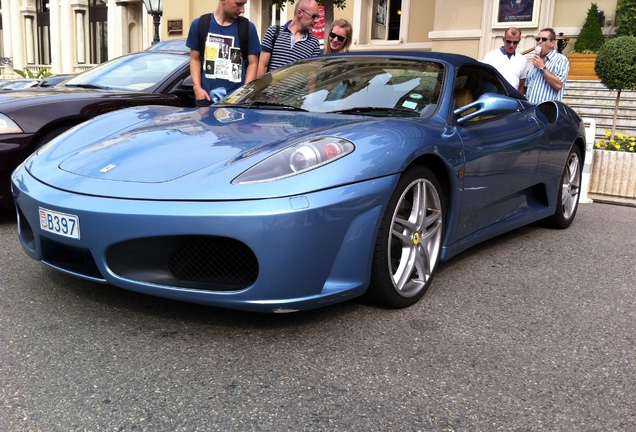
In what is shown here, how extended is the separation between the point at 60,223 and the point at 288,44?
330 cm

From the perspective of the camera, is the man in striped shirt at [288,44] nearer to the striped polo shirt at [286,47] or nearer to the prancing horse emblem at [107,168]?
the striped polo shirt at [286,47]

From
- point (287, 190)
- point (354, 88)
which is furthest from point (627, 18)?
point (287, 190)

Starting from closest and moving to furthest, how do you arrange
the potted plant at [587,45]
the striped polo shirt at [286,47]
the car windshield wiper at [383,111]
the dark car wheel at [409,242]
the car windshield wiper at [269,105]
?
the dark car wheel at [409,242], the car windshield wiper at [383,111], the car windshield wiper at [269,105], the striped polo shirt at [286,47], the potted plant at [587,45]

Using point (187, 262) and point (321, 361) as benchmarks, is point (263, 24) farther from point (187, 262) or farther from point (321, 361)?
point (321, 361)

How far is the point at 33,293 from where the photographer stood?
2.96 meters

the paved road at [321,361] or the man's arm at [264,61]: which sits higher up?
the man's arm at [264,61]

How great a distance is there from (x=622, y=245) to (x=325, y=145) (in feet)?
9.17

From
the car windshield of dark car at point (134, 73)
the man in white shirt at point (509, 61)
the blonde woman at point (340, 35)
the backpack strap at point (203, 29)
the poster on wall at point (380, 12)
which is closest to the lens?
the backpack strap at point (203, 29)

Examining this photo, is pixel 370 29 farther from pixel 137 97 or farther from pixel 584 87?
pixel 137 97

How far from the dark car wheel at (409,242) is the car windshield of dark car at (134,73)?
9.77 ft

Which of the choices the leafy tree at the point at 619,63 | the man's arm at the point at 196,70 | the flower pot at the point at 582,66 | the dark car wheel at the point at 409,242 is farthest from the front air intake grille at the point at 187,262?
the flower pot at the point at 582,66

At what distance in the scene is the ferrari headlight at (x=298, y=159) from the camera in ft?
8.09

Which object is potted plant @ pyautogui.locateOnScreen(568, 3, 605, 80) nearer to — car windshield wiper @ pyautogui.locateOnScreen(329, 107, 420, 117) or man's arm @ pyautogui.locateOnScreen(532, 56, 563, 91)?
man's arm @ pyautogui.locateOnScreen(532, 56, 563, 91)

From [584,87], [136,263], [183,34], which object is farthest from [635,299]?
[183,34]
